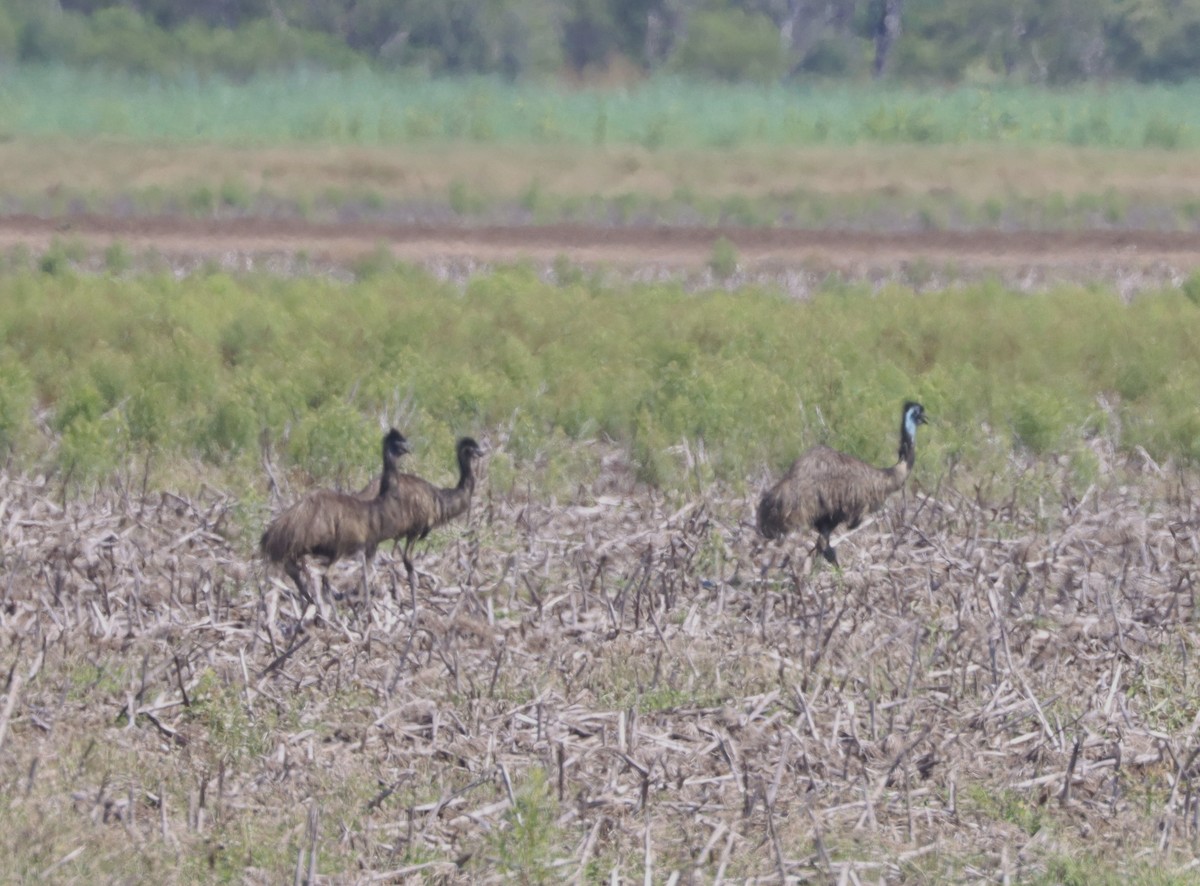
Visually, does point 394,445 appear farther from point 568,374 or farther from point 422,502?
point 568,374

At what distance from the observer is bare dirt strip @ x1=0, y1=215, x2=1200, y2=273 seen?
85.0 feet

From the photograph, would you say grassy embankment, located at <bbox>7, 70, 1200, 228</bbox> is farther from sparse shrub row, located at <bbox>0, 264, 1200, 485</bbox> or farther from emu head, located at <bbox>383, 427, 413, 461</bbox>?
emu head, located at <bbox>383, 427, 413, 461</bbox>

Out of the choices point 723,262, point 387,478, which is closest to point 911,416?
point 387,478

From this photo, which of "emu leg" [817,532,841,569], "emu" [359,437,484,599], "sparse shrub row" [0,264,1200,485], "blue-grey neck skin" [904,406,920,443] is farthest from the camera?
"sparse shrub row" [0,264,1200,485]

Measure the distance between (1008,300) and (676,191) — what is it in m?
15.3

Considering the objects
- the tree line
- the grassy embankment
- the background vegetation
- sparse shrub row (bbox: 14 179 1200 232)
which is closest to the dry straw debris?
the background vegetation

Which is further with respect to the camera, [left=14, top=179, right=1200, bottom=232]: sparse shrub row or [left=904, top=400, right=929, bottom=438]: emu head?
[left=14, top=179, right=1200, bottom=232]: sparse shrub row

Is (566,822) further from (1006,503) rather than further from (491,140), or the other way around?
(491,140)

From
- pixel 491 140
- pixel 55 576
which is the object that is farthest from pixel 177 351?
pixel 491 140

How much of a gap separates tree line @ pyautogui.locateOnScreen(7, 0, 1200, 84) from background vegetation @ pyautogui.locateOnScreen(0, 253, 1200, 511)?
34499 millimetres

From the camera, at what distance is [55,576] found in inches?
320

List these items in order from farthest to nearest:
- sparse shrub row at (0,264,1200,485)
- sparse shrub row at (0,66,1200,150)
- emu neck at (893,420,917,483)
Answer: sparse shrub row at (0,66,1200,150), sparse shrub row at (0,264,1200,485), emu neck at (893,420,917,483)

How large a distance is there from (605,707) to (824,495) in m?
2.22

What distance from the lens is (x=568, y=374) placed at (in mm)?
13477
